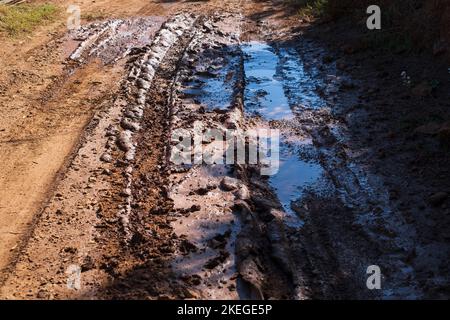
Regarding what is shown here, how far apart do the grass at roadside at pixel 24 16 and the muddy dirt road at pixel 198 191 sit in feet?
5.50

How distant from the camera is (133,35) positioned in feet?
35.6

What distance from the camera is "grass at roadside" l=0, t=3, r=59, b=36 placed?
426 inches

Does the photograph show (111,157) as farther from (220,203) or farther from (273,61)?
(273,61)

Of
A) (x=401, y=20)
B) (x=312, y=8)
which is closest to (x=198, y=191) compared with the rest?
(x=401, y=20)

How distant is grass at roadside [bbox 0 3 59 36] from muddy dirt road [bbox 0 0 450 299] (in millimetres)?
1677

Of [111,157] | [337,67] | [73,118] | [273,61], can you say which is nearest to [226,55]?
[273,61]

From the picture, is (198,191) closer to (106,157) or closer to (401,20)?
(106,157)

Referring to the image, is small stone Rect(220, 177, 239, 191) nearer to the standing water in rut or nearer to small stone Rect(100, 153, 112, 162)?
the standing water in rut

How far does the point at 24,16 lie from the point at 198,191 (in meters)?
7.64

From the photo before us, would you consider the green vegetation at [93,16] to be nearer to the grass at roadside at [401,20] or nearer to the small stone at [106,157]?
the grass at roadside at [401,20]

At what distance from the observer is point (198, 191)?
573 centimetres

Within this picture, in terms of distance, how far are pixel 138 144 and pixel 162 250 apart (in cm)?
213

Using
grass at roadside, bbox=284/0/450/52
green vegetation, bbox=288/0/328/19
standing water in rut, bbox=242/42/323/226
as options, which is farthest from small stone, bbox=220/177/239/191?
green vegetation, bbox=288/0/328/19

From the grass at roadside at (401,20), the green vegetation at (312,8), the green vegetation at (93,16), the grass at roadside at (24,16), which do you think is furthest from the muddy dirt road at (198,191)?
the green vegetation at (93,16)
